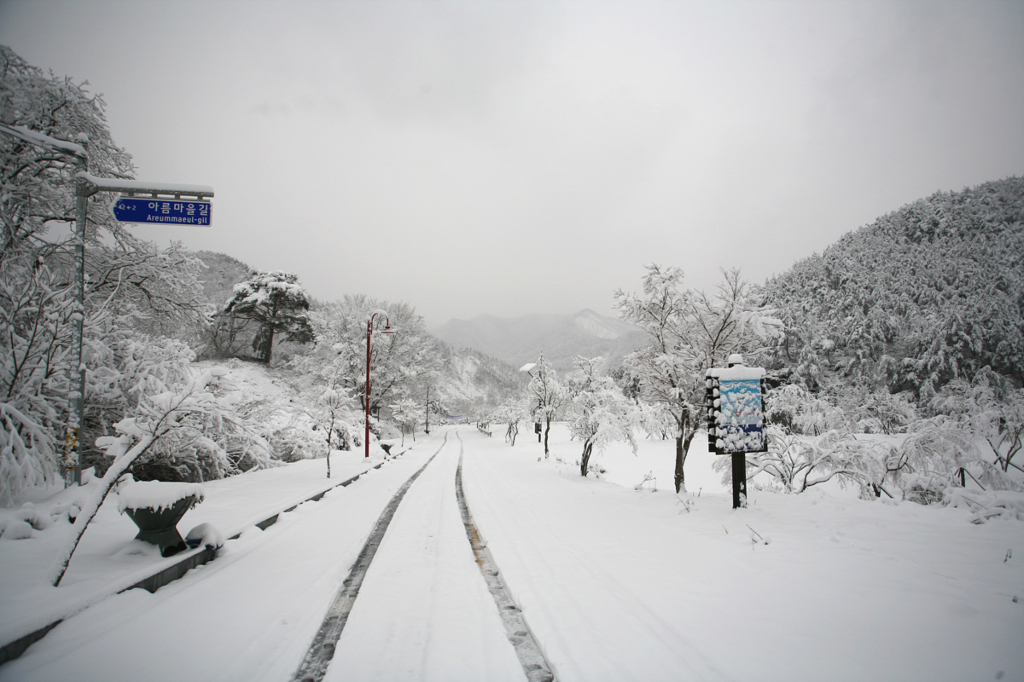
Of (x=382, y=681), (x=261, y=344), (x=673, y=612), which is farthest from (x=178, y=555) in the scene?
(x=261, y=344)

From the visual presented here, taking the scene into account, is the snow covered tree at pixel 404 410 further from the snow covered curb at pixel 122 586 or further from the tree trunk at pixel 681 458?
the snow covered curb at pixel 122 586

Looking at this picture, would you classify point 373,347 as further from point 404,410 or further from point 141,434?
point 141,434

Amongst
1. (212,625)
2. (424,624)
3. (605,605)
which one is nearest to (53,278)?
(212,625)

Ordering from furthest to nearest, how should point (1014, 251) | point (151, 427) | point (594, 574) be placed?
point (1014, 251)
point (594, 574)
point (151, 427)

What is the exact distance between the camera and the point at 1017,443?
950cm

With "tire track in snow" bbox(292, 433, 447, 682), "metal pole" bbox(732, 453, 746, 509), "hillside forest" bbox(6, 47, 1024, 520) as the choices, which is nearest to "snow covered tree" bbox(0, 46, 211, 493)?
"hillside forest" bbox(6, 47, 1024, 520)

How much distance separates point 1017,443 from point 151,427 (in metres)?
17.7

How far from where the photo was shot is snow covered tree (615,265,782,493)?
10328mm

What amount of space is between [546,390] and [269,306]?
81.5 ft

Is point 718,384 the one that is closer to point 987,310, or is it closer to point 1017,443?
point 1017,443

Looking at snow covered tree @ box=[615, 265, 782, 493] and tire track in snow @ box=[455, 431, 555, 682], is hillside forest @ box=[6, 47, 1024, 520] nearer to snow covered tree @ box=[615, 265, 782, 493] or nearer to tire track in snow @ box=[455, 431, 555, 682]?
snow covered tree @ box=[615, 265, 782, 493]

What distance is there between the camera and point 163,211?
6.98m

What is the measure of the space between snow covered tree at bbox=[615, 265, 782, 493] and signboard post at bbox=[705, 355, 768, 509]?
287cm

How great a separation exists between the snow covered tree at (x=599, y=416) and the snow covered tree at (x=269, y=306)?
27.3 m
